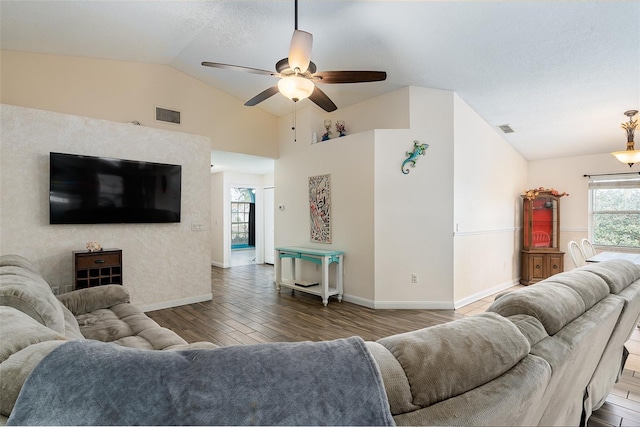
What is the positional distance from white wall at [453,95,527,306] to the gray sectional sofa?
3.14 meters

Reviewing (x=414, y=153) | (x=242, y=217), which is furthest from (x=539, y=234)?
(x=242, y=217)

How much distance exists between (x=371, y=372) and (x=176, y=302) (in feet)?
14.2

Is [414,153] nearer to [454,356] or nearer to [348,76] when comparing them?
[348,76]

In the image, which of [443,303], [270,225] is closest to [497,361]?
[443,303]

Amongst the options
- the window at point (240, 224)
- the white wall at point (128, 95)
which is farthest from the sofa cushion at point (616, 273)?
the window at point (240, 224)

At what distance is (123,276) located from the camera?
153 inches

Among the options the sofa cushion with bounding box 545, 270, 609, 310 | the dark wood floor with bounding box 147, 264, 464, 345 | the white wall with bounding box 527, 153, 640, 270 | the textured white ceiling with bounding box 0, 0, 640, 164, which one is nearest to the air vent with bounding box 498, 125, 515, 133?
the textured white ceiling with bounding box 0, 0, 640, 164

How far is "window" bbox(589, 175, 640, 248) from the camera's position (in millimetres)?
5430

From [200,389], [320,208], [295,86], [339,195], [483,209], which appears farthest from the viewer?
[320,208]

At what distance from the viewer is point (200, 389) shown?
0.52m

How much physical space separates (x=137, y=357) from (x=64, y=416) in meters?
0.12

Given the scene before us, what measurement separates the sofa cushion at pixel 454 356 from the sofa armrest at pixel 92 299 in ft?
8.87

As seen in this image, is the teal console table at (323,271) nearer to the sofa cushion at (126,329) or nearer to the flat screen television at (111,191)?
the flat screen television at (111,191)

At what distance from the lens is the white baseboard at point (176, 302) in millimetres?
4043
